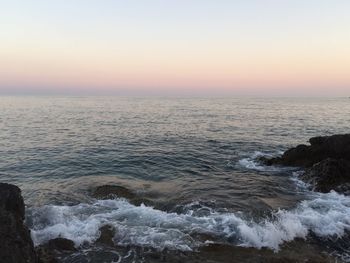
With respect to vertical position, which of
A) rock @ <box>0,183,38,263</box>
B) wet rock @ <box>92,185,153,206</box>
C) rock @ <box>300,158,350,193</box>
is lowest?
wet rock @ <box>92,185,153,206</box>

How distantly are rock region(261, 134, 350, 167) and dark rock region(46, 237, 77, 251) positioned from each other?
1854cm

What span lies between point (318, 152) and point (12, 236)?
22284 millimetres

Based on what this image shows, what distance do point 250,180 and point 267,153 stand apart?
10604 mm

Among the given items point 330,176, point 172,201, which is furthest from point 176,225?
point 330,176

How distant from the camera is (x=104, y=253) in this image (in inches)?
504

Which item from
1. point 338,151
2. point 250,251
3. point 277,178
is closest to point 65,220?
point 250,251

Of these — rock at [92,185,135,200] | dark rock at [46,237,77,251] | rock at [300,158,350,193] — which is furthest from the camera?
rock at [300,158,350,193]

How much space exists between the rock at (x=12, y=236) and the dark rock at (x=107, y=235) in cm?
343

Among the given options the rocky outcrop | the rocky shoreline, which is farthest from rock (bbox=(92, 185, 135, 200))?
the rocky outcrop

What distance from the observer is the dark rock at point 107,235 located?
13.7 m

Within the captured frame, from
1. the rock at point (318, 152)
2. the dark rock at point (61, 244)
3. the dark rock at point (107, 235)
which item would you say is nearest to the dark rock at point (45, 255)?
the dark rock at point (61, 244)

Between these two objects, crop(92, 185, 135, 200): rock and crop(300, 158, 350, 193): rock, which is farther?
crop(300, 158, 350, 193): rock

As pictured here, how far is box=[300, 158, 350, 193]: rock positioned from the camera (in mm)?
20516

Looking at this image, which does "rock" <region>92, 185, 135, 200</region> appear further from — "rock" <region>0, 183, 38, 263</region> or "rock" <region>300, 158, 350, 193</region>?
"rock" <region>300, 158, 350, 193</region>
